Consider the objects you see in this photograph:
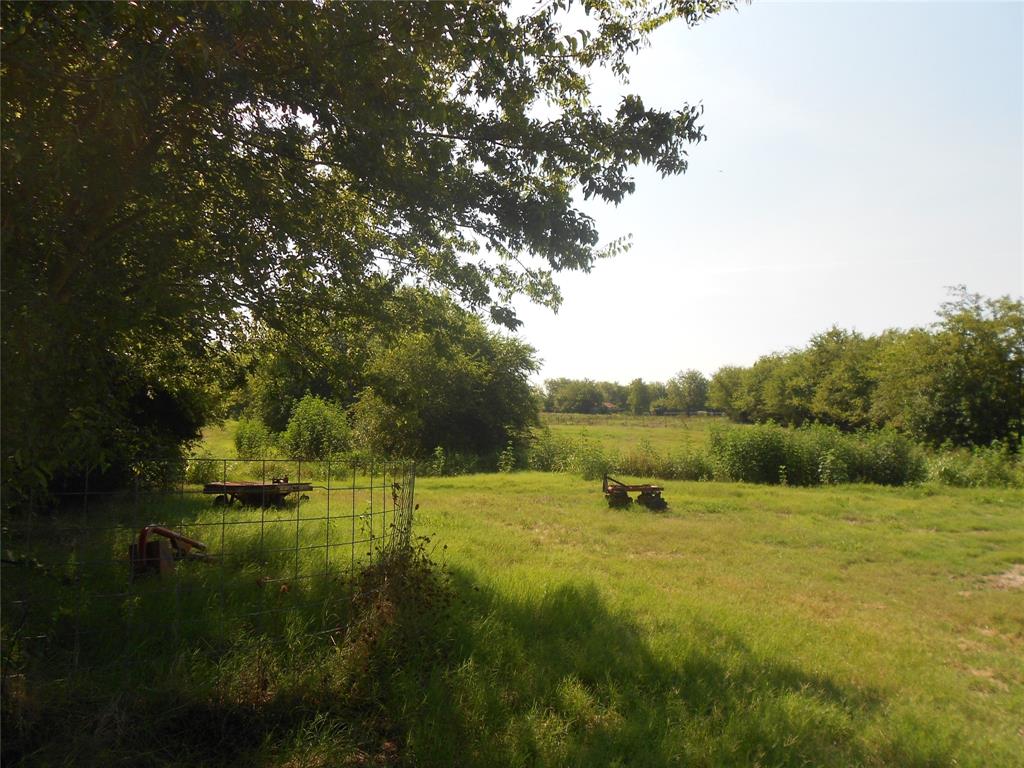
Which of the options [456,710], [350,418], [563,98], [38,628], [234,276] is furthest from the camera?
[350,418]

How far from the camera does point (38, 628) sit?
4012 mm

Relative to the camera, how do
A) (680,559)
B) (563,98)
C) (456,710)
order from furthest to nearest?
(680,559), (563,98), (456,710)

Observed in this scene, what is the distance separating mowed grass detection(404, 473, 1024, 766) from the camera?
3.67m

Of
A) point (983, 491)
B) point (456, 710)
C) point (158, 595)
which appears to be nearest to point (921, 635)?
point (456, 710)

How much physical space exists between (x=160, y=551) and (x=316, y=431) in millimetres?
16600

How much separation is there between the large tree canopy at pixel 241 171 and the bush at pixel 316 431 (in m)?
14.8

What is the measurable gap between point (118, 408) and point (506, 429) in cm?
2112

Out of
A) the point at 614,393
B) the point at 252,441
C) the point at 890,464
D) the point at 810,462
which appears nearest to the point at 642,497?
the point at 810,462

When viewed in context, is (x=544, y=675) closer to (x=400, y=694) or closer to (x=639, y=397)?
(x=400, y=694)

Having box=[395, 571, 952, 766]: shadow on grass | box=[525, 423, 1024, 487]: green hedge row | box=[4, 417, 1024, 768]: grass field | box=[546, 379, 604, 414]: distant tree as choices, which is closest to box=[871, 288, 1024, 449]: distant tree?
box=[525, 423, 1024, 487]: green hedge row

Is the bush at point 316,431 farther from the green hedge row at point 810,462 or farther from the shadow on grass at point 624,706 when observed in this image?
the shadow on grass at point 624,706

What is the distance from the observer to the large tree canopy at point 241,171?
3.32m

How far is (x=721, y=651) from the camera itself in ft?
16.4

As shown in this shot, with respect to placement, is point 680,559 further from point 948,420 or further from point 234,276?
point 948,420
